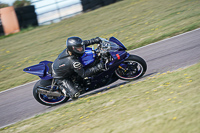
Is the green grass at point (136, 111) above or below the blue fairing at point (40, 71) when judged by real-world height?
below

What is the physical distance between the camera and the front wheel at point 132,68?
5.93 meters

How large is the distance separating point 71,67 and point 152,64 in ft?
9.41

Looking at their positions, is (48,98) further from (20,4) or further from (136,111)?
(20,4)

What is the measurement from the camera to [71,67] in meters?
5.71

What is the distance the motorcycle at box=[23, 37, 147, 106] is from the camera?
19.0 feet

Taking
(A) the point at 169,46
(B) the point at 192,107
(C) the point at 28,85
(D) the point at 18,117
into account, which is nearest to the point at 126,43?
(A) the point at 169,46

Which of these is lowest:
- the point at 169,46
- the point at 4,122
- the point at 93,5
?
the point at 4,122

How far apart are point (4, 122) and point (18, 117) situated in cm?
37

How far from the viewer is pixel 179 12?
13.2 meters

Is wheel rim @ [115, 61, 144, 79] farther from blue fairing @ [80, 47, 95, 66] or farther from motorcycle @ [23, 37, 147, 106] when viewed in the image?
blue fairing @ [80, 47, 95, 66]

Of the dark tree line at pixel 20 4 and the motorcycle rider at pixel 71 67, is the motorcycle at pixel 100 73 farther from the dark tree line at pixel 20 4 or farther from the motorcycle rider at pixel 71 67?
the dark tree line at pixel 20 4

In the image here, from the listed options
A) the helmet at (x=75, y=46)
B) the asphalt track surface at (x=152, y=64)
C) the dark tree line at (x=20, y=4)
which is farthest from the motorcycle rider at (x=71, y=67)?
the dark tree line at (x=20, y=4)

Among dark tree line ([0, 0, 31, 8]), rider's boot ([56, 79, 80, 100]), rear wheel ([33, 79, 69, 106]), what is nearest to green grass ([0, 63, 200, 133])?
rider's boot ([56, 79, 80, 100])

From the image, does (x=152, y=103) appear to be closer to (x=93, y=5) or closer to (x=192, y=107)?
(x=192, y=107)
